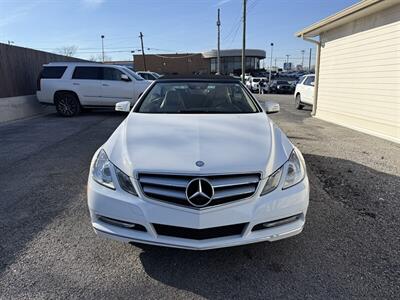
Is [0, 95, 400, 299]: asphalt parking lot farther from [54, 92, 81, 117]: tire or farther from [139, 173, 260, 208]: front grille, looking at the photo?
[54, 92, 81, 117]: tire

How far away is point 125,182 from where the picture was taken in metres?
2.65

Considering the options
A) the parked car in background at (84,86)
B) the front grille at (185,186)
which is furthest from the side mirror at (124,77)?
the front grille at (185,186)

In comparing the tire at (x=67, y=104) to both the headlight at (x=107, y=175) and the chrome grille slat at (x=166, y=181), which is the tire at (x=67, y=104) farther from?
the chrome grille slat at (x=166, y=181)

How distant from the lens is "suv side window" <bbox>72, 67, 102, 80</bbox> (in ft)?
41.2

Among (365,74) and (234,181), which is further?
(365,74)

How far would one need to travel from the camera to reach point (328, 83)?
39.6ft

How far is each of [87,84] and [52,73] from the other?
1.35m

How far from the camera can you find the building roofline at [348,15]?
826 cm

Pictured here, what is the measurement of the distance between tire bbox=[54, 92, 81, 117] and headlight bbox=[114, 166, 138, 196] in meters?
10.9

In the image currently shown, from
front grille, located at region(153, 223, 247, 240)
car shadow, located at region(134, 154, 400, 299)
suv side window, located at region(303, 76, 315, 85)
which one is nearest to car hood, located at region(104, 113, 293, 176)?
front grille, located at region(153, 223, 247, 240)

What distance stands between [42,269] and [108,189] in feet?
3.01

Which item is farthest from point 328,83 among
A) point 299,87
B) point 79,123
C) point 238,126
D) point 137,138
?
point 137,138

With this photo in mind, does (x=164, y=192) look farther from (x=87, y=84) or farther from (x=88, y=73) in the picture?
(x=88, y=73)

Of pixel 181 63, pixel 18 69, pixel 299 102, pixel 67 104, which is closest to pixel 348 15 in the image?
pixel 299 102
